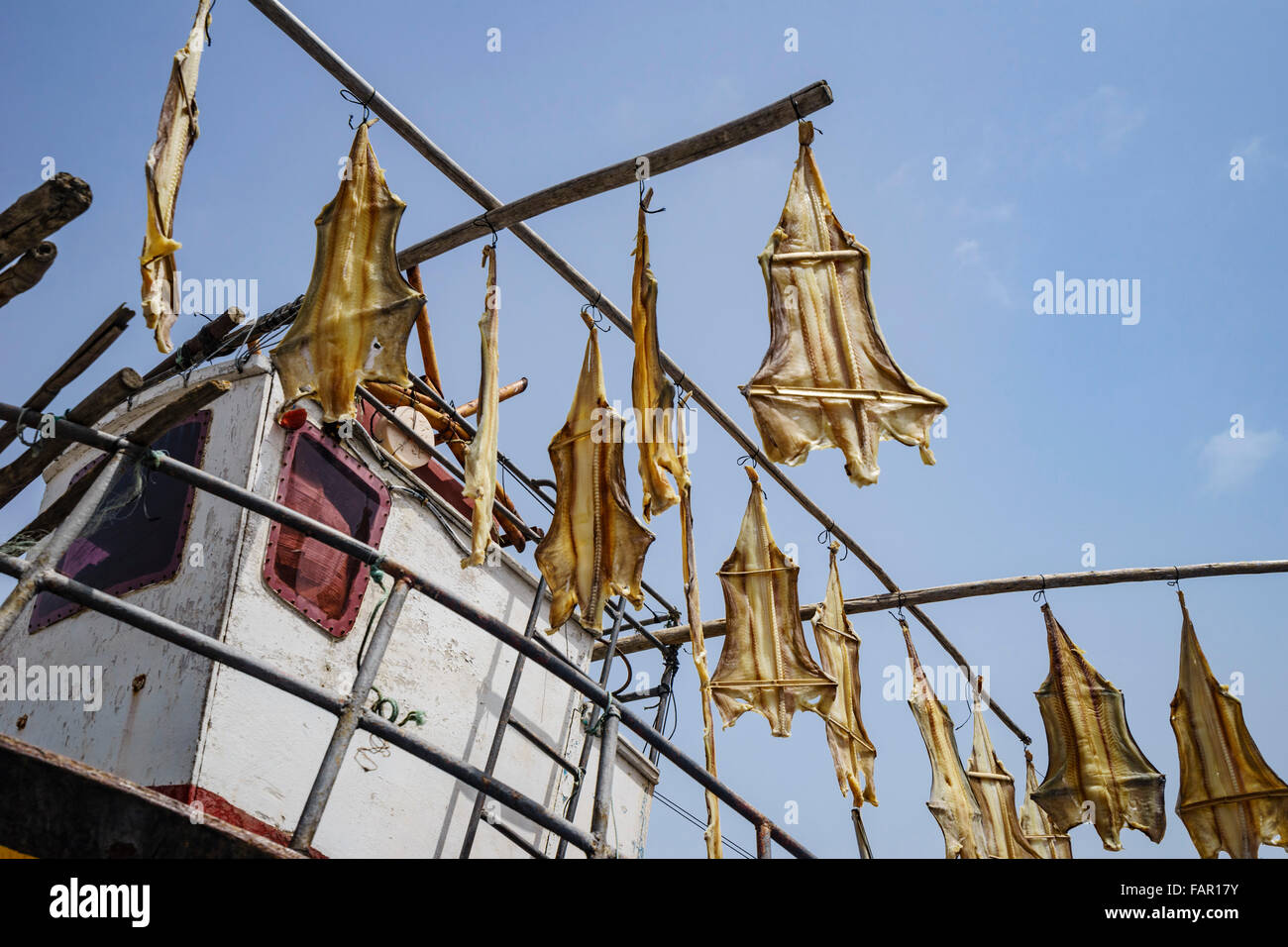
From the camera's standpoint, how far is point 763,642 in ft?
27.8

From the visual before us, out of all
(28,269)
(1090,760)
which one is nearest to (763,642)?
(1090,760)

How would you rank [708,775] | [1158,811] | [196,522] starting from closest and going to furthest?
[708,775]
[196,522]
[1158,811]

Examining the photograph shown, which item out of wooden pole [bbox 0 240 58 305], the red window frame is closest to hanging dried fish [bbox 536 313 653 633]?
the red window frame

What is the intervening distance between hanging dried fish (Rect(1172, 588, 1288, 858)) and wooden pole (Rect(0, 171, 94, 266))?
9432mm

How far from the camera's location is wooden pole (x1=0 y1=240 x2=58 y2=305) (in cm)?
367

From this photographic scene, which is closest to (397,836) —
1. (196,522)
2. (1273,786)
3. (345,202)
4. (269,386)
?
A: (196,522)

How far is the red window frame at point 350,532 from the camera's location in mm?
6570

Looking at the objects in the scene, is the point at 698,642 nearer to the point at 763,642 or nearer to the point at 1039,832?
the point at 763,642

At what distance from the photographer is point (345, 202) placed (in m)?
5.76

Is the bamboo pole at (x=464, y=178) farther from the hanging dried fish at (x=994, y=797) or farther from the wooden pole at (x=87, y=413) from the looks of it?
the hanging dried fish at (x=994, y=797)

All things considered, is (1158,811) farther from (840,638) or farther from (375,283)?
(375,283)

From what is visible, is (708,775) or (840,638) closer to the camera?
(708,775)
